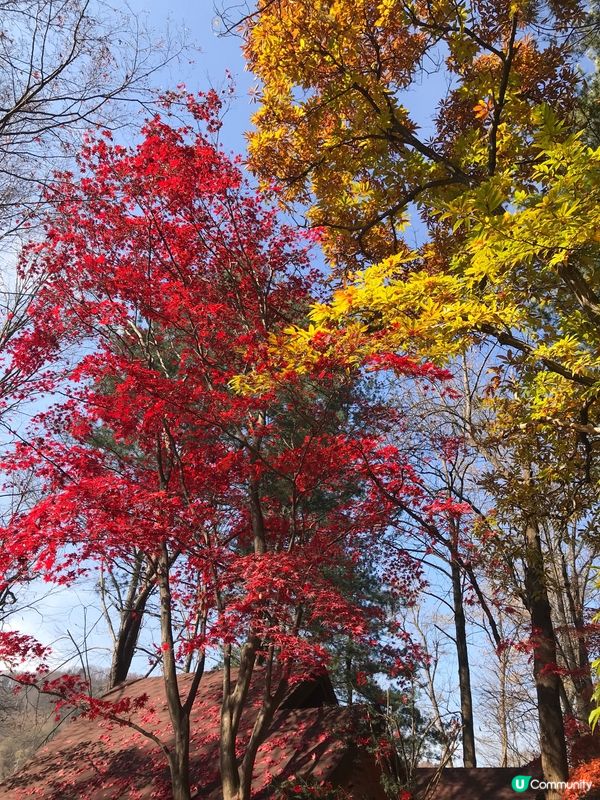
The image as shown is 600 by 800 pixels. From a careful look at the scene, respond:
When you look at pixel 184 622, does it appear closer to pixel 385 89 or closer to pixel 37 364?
pixel 37 364

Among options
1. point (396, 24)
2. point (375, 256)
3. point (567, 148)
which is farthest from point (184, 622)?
point (396, 24)

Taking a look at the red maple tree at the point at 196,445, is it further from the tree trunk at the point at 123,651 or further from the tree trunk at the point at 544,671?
the tree trunk at the point at 123,651

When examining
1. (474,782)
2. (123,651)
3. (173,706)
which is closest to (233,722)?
(173,706)

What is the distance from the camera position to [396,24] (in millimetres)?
6898

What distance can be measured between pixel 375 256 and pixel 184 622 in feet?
19.6

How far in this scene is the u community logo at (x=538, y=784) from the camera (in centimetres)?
783

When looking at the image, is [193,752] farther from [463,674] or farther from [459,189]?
[459,189]

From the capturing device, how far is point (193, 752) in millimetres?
9086

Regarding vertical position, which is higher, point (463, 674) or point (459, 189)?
point (459, 189)

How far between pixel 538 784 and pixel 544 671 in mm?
1583

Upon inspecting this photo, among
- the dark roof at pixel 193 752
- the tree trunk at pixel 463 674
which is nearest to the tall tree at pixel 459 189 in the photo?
the dark roof at pixel 193 752

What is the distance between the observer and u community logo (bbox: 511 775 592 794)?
7832 millimetres

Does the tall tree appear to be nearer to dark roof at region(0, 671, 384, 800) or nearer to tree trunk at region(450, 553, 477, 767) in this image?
dark roof at region(0, 671, 384, 800)

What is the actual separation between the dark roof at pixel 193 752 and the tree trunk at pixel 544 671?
249 centimetres
